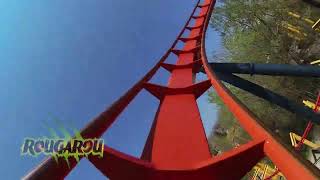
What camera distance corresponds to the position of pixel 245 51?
20750 mm

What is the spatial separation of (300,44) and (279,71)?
13.7 meters

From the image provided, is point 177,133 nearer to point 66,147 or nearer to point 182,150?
point 182,150

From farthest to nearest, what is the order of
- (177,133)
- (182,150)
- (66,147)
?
(177,133)
(182,150)
(66,147)

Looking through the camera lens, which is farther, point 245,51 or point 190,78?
point 245,51

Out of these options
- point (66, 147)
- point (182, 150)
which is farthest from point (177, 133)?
point (66, 147)

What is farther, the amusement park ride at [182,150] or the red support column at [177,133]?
the red support column at [177,133]

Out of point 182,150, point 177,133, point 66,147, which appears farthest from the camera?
point 177,133

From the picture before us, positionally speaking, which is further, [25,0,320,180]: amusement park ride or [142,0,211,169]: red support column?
[142,0,211,169]: red support column

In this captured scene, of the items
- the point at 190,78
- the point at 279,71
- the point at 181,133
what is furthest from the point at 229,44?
the point at 181,133

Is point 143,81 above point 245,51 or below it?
above

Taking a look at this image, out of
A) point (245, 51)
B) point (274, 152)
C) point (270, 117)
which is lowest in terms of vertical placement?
point (270, 117)

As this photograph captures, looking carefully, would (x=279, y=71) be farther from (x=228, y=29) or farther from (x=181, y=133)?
(x=228, y=29)

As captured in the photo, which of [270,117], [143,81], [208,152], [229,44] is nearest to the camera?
[208,152]

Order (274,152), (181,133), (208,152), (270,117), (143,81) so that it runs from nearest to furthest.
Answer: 1. (274,152)
2. (208,152)
3. (181,133)
4. (143,81)
5. (270,117)
